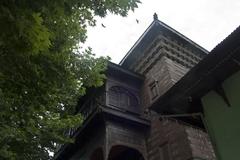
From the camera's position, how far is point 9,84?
618cm

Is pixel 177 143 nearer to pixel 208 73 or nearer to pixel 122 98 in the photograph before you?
pixel 122 98

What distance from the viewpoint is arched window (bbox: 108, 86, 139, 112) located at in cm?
1267

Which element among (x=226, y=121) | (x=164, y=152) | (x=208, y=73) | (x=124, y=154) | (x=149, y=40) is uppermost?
(x=149, y=40)

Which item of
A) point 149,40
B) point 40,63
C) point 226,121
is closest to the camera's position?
point 226,121

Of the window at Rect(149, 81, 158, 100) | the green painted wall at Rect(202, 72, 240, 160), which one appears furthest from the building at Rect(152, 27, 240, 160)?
the window at Rect(149, 81, 158, 100)

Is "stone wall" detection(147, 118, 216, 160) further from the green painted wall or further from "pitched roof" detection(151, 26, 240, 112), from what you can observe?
the green painted wall

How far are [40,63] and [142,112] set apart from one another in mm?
7309

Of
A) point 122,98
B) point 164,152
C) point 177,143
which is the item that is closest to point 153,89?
point 122,98

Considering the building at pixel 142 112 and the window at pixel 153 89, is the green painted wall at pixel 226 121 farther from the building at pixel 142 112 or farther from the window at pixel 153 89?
the window at pixel 153 89

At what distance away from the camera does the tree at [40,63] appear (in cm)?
422

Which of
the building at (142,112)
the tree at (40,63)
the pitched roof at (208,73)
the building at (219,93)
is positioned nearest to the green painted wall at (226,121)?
the building at (219,93)

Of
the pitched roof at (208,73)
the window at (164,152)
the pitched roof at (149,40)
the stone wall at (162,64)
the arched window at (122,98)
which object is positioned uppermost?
the pitched roof at (149,40)

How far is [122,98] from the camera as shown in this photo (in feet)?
42.8

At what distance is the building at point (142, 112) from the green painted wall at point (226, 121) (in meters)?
1.09
